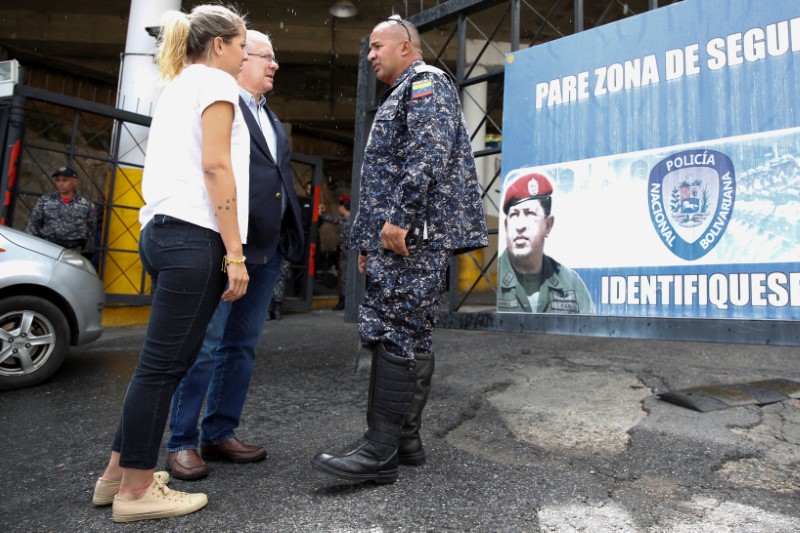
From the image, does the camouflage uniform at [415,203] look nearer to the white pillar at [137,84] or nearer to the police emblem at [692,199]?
the police emblem at [692,199]

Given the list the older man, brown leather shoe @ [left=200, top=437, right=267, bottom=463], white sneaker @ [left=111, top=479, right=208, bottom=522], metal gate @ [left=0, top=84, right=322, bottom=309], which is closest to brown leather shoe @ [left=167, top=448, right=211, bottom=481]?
the older man

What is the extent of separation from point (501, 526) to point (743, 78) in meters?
2.48

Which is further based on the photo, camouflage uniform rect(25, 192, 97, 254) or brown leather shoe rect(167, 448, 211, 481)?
camouflage uniform rect(25, 192, 97, 254)

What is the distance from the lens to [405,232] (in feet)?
7.00

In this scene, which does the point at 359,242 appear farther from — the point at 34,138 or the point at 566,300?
the point at 34,138

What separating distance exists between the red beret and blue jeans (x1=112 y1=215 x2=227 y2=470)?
7.72 ft

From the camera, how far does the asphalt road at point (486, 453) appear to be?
6.22ft

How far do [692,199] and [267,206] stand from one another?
217 centimetres

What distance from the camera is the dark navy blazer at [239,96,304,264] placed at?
7.40 ft

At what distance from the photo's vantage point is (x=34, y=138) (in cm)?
1221

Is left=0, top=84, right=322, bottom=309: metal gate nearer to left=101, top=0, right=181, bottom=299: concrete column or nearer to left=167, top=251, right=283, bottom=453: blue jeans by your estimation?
left=101, top=0, right=181, bottom=299: concrete column

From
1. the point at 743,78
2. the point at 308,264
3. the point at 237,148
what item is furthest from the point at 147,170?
the point at 308,264

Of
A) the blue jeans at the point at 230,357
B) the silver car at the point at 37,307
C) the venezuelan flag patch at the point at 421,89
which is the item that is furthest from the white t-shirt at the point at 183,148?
the silver car at the point at 37,307

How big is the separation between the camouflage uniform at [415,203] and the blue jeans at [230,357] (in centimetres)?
46
